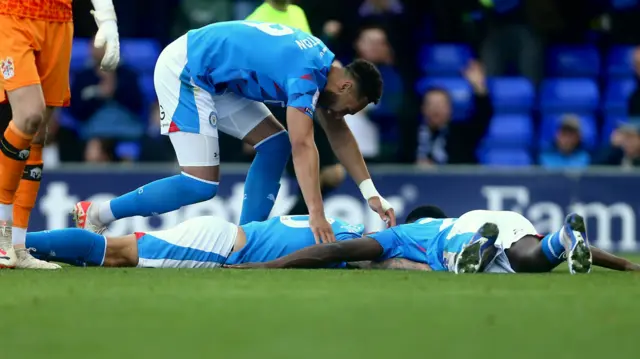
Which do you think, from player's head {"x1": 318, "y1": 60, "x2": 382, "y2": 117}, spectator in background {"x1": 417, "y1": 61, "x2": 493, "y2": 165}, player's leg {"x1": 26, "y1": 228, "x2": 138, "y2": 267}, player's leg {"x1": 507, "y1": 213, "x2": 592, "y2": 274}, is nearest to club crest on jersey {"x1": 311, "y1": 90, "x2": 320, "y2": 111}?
player's head {"x1": 318, "y1": 60, "x2": 382, "y2": 117}

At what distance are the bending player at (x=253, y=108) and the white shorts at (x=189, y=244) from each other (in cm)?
45

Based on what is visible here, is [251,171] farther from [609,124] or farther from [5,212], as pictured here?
[609,124]

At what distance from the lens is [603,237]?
40.1 ft

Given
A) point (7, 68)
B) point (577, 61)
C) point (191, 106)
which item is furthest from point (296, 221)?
point (577, 61)

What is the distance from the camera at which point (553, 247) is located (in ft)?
24.0

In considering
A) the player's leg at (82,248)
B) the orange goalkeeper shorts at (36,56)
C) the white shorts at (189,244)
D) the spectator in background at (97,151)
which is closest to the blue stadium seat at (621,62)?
the spectator in background at (97,151)

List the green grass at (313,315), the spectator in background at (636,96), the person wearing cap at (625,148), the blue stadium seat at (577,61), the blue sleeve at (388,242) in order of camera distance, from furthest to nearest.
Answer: the blue stadium seat at (577,61), the spectator in background at (636,96), the person wearing cap at (625,148), the blue sleeve at (388,242), the green grass at (313,315)

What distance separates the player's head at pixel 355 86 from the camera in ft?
25.6

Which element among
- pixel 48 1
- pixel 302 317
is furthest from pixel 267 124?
pixel 302 317

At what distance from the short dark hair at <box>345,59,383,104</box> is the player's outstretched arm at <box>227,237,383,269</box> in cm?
90

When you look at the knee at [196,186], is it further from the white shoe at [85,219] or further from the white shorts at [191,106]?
the white shoe at [85,219]

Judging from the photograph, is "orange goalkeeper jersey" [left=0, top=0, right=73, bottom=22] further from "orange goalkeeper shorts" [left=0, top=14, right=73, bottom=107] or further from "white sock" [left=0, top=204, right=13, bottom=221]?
"white sock" [left=0, top=204, right=13, bottom=221]

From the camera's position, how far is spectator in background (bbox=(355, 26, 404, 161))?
12789mm

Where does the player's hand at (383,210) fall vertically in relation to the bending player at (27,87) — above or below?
below
